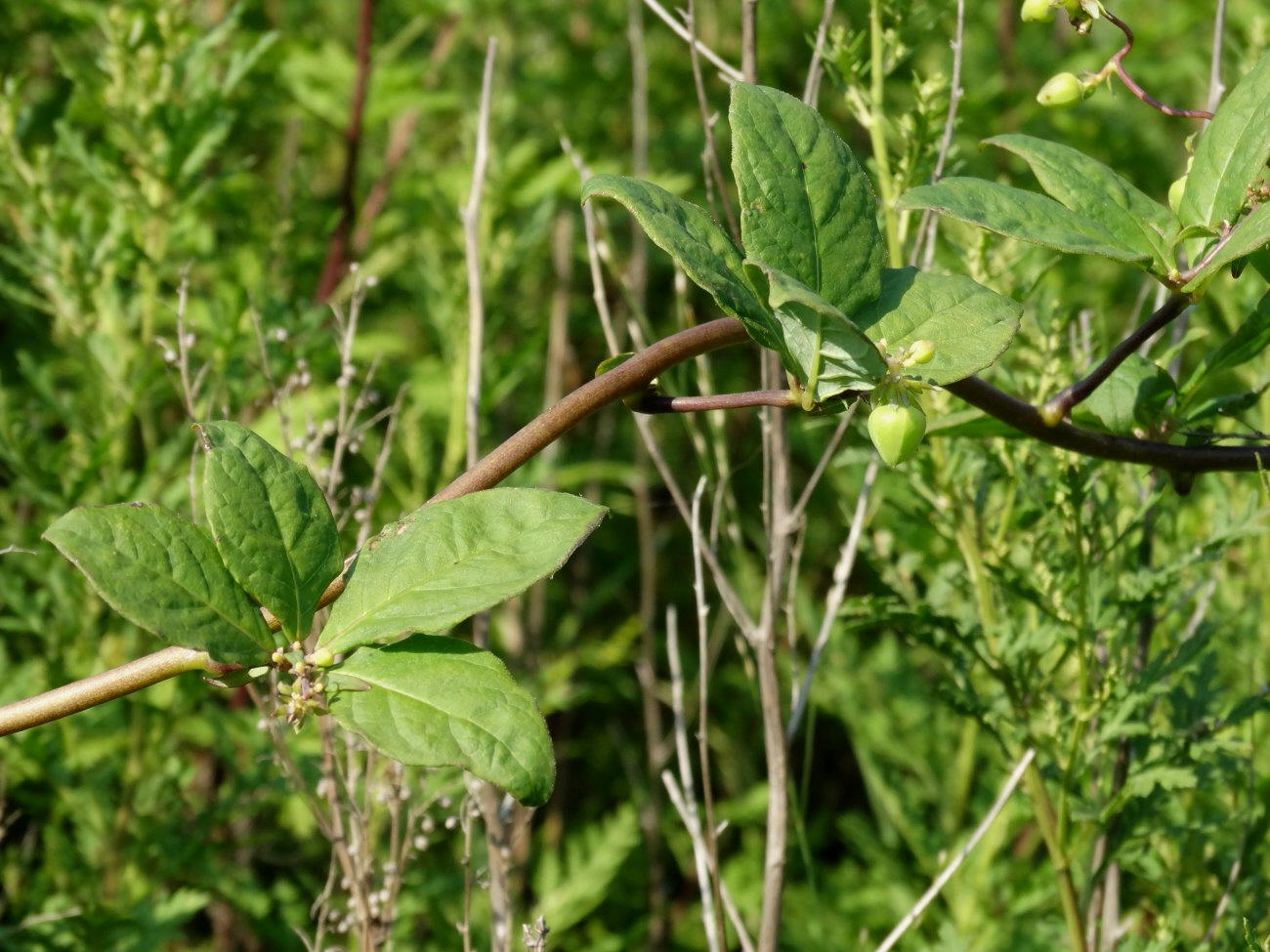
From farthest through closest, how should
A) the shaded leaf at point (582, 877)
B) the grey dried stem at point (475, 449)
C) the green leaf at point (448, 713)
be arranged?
1. the shaded leaf at point (582, 877)
2. the grey dried stem at point (475, 449)
3. the green leaf at point (448, 713)

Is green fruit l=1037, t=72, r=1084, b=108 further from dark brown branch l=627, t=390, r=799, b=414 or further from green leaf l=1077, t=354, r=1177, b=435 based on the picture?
dark brown branch l=627, t=390, r=799, b=414

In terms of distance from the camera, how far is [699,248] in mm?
628

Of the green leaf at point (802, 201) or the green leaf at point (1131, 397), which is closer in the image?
the green leaf at point (802, 201)

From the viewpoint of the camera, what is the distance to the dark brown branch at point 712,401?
2.15ft

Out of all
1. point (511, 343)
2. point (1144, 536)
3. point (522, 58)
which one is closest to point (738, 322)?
point (1144, 536)

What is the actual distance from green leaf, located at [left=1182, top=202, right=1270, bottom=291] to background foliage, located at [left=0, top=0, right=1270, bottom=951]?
0.25m

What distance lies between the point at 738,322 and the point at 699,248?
0.05m

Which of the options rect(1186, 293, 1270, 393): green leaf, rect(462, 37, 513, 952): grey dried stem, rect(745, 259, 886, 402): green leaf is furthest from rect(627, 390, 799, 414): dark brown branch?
rect(462, 37, 513, 952): grey dried stem

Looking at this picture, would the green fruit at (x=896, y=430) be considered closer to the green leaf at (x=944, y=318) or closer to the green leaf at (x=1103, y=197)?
the green leaf at (x=944, y=318)

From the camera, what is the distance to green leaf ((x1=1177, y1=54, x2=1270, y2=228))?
71 centimetres

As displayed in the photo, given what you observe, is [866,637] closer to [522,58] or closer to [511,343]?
[511,343]

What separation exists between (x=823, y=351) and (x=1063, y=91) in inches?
12.9

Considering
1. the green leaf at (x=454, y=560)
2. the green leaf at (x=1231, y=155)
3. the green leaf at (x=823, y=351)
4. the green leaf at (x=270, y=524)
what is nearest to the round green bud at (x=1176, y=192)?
the green leaf at (x=1231, y=155)

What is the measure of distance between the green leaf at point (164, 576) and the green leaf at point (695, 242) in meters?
0.26
